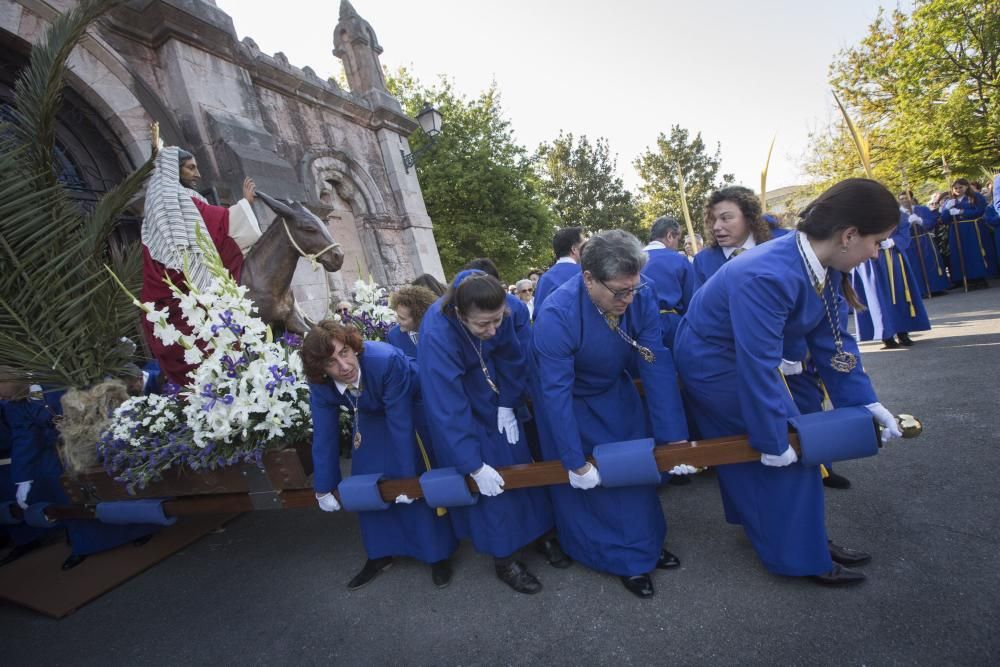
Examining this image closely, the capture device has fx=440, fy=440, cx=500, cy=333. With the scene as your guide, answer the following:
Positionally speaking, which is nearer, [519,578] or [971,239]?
[519,578]

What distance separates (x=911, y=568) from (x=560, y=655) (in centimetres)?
168

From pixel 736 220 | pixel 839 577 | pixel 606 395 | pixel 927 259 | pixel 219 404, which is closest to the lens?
pixel 839 577

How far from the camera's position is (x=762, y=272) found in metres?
1.95

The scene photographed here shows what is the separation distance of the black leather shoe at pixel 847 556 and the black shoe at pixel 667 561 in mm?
741

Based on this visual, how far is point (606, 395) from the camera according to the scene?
8.18 ft

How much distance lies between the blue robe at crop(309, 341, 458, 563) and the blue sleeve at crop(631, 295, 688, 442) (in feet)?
4.65

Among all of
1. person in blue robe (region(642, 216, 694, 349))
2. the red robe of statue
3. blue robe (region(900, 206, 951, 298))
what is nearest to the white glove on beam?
person in blue robe (region(642, 216, 694, 349))

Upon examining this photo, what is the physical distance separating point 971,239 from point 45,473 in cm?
1460

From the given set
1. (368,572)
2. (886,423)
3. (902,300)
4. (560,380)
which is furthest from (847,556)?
(902,300)

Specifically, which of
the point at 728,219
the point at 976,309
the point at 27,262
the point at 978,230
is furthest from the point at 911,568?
the point at 978,230

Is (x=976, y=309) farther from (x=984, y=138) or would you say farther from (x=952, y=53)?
(x=952, y=53)

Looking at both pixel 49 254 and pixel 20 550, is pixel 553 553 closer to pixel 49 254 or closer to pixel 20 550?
pixel 49 254

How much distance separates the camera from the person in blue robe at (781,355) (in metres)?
1.91

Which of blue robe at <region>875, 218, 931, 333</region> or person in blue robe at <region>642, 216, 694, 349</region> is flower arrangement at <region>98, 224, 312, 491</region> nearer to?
person in blue robe at <region>642, 216, 694, 349</region>
